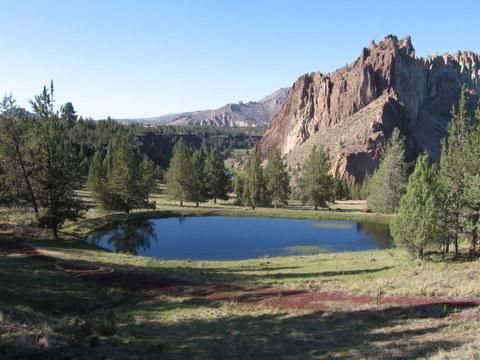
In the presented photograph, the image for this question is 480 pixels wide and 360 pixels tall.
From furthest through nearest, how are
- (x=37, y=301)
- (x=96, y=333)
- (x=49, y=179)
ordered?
(x=49, y=179), (x=37, y=301), (x=96, y=333)

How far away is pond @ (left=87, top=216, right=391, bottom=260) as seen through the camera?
2008 inches

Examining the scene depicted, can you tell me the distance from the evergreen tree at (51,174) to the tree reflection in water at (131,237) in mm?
5930

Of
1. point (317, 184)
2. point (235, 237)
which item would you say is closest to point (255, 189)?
point (317, 184)

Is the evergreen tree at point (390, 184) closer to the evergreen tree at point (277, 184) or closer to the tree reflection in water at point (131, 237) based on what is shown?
the evergreen tree at point (277, 184)

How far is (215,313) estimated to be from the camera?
2133 centimetres

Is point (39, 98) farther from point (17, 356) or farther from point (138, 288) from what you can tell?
point (17, 356)

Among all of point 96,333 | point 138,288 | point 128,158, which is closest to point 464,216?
point 138,288

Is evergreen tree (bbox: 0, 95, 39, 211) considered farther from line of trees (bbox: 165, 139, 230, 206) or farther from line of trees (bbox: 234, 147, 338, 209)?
line of trees (bbox: 234, 147, 338, 209)

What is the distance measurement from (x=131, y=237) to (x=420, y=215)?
3724cm

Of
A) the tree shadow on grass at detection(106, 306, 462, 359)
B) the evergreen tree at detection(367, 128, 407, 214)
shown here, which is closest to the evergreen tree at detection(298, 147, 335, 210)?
the evergreen tree at detection(367, 128, 407, 214)

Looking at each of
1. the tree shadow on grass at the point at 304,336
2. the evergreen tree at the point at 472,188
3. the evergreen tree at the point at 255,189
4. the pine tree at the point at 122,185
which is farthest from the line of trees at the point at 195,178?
the tree shadow on grass at the point at 304,336

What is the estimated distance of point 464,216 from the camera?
3694 centimetres

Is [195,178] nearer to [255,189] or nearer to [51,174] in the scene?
[255,189]

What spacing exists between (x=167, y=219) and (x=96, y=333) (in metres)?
58.3
